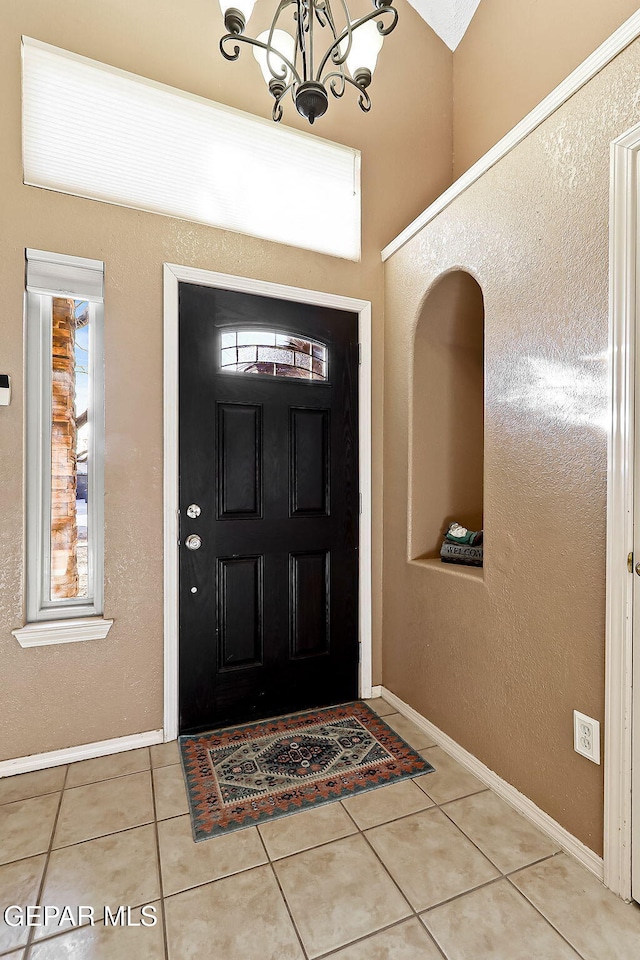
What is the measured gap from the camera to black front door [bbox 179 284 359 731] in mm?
2309

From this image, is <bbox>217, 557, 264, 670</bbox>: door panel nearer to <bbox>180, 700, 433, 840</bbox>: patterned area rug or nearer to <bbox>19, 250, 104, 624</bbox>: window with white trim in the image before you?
<bbox>180, 700, 433, 840</bbox>: patterned area rug

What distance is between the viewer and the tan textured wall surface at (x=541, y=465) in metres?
1.52

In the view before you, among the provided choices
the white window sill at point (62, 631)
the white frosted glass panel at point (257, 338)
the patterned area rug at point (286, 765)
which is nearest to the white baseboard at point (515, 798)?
the patterned area rug at point (286, 765)

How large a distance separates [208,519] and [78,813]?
3.92 ft

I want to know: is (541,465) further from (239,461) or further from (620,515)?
(239,461)

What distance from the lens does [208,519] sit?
7.64ft

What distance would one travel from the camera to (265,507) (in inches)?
96.1

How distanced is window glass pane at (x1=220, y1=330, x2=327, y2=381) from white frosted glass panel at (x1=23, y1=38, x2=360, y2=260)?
0.51 meters

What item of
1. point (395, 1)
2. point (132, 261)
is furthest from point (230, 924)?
point (395, 1)

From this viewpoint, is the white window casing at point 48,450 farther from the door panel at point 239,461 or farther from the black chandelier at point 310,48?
the black chandelier at point 310,48

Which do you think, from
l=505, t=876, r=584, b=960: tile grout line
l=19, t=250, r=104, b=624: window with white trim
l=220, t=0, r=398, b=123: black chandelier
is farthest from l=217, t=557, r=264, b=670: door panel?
l=220, t=0, r=398, b=123: black chandelier

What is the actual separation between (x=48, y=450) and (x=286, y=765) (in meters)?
1.66

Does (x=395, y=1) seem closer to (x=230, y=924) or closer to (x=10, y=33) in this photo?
(x=10, y=33)

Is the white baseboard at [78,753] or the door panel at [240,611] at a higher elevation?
the door panel at [240,611]
